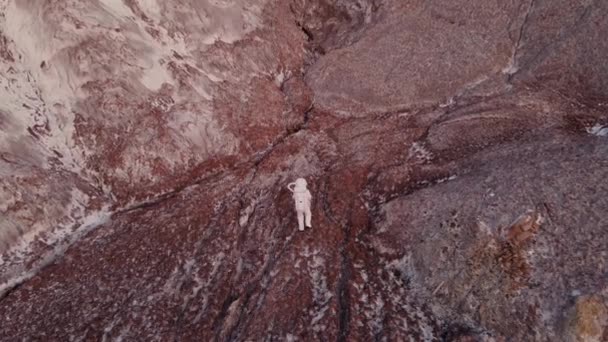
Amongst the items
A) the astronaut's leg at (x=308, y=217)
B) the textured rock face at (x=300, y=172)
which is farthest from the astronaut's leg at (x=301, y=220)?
the textured rock face at (x=300, y=172)

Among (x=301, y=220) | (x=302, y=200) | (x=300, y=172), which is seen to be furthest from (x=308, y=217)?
(x=300, y=172)

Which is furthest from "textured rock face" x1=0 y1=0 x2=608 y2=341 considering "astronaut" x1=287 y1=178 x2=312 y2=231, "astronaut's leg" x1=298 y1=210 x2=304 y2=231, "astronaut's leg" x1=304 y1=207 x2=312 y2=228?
"astronaut" x1=287 y1=178 x2=312 y2=231

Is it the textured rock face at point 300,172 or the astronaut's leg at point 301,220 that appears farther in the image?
the astronaut's leg at point 301,220

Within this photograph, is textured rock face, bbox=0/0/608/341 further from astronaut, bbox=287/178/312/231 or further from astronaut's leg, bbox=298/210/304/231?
astronaut, bbox=287/178/312/231

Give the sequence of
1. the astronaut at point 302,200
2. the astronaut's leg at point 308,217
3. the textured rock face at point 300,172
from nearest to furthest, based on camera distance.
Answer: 1. the textured rock face at point 300,172
2. the astronaut at point 302,200
3. the astronaut's leg at point 308,217

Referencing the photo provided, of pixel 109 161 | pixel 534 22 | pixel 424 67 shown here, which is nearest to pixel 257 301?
pixel 109 161

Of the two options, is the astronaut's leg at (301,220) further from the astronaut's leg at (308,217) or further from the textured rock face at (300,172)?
the textured rock face at (300,172)
